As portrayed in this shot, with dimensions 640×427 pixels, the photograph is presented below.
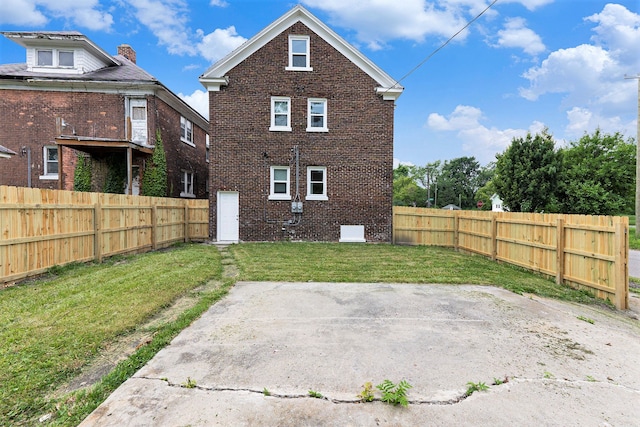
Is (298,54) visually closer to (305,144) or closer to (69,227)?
(305,144)

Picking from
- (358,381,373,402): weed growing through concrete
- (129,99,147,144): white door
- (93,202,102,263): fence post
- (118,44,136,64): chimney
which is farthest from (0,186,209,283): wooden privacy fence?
(118,44,136,64): chimney

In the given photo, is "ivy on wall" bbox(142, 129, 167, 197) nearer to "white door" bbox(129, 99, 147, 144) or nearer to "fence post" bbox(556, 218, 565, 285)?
"white door" bbox(129, 99, 147, 144)

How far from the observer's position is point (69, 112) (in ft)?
50.4

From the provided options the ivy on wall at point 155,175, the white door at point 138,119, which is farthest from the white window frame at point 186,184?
the white door at point 138,119

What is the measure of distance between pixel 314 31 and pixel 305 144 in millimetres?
4690

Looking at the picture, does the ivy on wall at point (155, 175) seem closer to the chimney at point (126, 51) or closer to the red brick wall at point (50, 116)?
the red brick wall at point (50, 116)

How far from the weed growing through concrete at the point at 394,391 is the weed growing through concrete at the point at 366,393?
0.23ft

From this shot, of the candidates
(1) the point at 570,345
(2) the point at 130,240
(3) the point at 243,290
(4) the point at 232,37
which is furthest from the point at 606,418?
(4) the point at 232,37

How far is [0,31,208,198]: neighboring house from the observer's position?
15.1m

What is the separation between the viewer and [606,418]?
8.00 ft

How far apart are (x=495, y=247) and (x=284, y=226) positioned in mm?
7865

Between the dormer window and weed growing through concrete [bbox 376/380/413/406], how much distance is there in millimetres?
19923

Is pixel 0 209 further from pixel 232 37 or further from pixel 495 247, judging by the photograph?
pixel 232 37

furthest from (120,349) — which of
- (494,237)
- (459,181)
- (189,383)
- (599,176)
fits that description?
(459,181)
